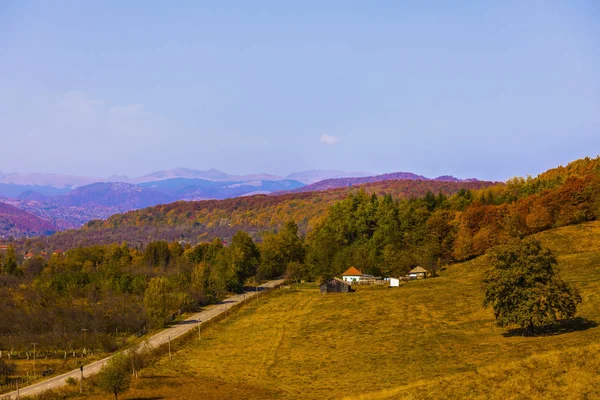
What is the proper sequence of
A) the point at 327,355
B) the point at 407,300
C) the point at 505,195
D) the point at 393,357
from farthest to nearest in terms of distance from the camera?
the point at 505,195 < the point at 407,300 < the point at 327,355 < the point at 393,357

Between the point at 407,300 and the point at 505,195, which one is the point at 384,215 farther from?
the point at 407,300

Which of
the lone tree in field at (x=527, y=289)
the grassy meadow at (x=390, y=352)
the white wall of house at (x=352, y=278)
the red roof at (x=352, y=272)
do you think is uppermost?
the lone tree in field at (x=527, y=289)

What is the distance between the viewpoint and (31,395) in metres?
46.6

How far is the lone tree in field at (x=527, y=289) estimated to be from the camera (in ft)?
148

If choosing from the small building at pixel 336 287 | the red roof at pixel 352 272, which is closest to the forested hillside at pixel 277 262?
the red roof at pixel 352 272

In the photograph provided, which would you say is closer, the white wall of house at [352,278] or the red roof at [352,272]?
the white wall of house at [352,278]

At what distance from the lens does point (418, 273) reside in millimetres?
99625

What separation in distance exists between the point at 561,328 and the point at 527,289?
5140 millimetres

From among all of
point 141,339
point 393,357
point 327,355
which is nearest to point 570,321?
point 393,357

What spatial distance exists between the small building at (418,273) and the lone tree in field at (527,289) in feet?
165

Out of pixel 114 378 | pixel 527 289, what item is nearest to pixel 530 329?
pixel 527 289

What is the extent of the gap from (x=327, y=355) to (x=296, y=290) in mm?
48247

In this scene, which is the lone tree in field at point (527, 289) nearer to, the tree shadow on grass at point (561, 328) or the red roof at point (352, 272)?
the tree shadow on grass at point (561, 328)

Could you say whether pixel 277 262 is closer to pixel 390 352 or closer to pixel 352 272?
pixel 352 272
